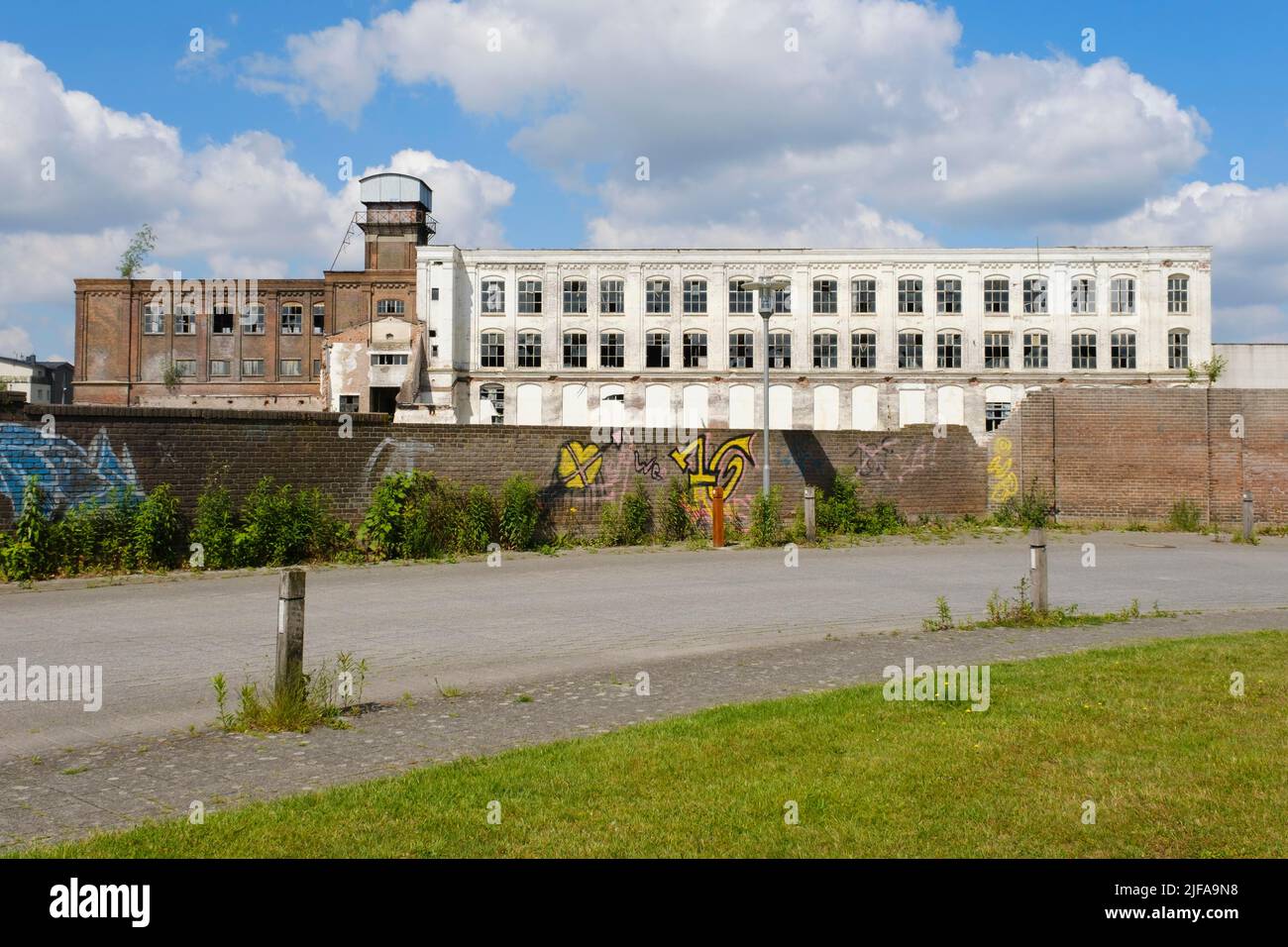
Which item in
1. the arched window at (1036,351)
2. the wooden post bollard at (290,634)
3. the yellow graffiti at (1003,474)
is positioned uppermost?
the arched window at (1036,351)

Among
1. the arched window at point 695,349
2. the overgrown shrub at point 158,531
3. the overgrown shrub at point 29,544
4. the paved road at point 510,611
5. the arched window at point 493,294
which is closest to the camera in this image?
the paved road at point 510,611

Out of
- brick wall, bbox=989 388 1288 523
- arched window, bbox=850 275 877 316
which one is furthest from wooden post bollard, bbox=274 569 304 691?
arched window, bbox=850 275 877 316

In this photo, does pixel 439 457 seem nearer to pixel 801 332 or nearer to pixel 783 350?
pixel 783 350

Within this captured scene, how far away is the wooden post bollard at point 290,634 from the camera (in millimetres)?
7102

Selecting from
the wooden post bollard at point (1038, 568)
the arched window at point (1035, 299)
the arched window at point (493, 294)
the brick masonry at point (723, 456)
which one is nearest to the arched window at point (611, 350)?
the arched window at point (493, 294)

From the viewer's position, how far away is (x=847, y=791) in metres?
5.17

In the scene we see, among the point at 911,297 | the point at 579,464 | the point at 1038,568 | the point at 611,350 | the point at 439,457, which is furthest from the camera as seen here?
the point at 611,350

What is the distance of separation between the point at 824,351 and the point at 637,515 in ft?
127

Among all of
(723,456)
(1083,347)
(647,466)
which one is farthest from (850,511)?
(1083,347)

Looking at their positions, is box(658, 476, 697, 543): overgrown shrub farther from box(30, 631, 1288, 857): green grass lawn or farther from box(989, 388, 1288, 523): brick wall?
box(30, 631, 1288, 857): green grass lawn

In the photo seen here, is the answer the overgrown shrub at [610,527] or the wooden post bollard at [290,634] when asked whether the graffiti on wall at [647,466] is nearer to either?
the overgrown shrub at [610,527]

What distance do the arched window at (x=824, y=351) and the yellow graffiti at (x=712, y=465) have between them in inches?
1420
